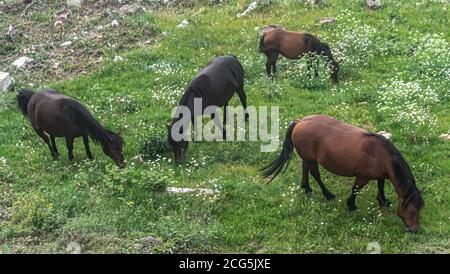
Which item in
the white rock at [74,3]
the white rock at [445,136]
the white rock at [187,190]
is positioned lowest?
the white rock at [187,190]

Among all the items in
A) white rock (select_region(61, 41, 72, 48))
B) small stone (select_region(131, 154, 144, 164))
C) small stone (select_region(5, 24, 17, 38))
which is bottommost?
small stone (select_region(131, 154, 144, 164))

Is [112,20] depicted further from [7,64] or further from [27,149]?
[27,149]

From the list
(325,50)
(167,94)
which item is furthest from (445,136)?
(167,94)

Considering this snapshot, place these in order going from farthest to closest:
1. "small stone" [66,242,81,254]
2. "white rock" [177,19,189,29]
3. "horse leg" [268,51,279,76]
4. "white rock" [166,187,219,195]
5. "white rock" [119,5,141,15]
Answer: "white rock" [119,5,141,15]
"white rock" [177,19,189,29]
"horse leg" [268,51,279,76]
"white rock" [166,187,219,195]
"small stone" [66,242,81,254]

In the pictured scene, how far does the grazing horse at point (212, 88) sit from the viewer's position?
11.3m

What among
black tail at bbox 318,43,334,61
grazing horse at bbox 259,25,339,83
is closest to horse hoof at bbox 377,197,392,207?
grazing horse at bbox 259,25,339,83

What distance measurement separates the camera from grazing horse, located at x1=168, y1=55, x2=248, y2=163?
37.2ft

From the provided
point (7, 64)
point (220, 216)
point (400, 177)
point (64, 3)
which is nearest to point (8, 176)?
point (220, 216)

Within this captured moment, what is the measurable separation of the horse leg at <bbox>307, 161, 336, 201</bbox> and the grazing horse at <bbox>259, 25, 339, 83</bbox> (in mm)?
4542

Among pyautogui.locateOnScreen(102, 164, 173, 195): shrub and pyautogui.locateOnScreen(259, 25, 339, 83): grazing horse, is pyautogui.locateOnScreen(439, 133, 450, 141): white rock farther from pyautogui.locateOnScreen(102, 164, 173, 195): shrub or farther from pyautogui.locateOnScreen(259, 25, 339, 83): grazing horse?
pyautogui.locateOnScreen(102, 164, 173, 195): shrub

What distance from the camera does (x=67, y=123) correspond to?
37.3ft

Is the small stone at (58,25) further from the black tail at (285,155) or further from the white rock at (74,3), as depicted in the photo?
the black tail at (285,155)

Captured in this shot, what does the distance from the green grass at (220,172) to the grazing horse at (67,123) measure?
0.32 m

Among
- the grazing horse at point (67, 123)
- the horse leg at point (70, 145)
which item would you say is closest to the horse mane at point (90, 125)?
the grazing horse at point (67, 123)
